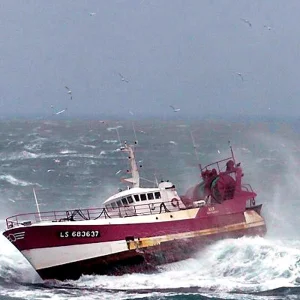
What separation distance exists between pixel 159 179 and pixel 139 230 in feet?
122

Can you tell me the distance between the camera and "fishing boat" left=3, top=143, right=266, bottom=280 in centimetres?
3950

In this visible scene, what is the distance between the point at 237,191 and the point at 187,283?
9.60 metres

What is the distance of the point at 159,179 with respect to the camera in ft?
256

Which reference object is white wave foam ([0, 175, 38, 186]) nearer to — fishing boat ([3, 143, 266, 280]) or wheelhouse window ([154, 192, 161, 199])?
Result: fishing boat ([3, 143, 266, 280])

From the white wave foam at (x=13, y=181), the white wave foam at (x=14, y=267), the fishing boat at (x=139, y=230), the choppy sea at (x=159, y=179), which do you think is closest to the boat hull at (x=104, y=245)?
the fishing boat at (x=139, y=230)

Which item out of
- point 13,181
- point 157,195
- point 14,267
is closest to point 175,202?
point 157,195

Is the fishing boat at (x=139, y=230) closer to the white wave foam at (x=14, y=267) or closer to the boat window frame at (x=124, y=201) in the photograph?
the boat window frame at (x=124, y=201)

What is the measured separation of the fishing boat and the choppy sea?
0.75m

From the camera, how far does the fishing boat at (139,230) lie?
3950 centimetres

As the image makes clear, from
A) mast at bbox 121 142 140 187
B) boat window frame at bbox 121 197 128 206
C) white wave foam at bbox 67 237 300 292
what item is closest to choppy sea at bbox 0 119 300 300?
white wave foam at bbox 67 237 300 292

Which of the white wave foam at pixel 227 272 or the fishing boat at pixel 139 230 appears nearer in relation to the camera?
the white wave foam at pixel 227 272

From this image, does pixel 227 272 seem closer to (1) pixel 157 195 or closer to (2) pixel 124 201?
(1) pixel 157 195

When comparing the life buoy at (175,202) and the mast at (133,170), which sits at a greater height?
the mast at (133,170)

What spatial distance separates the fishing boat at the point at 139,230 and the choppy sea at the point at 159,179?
2.48 feet
